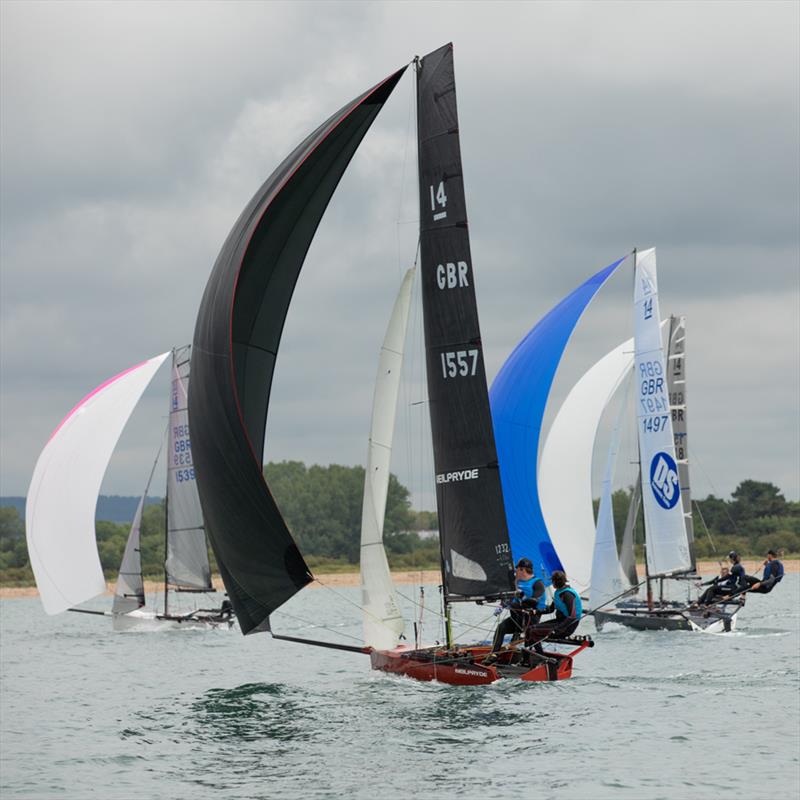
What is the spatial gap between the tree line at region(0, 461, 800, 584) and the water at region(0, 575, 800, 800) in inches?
1643

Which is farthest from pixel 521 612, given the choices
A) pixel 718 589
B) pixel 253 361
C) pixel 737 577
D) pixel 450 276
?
pixel 718 589

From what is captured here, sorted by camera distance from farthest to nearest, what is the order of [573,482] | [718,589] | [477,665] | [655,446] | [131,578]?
[131,578] < [573,482] < [655,446] < [718,589] < [477,665]

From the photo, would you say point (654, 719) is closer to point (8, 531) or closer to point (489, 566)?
point (489, 566)

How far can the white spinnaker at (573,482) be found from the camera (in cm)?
3569

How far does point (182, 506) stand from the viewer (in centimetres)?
3950

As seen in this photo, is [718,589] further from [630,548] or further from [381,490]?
[381,490]

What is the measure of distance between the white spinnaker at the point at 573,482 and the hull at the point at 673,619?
1.98 meters

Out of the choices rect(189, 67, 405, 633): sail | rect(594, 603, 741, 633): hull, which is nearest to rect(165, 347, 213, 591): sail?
rect(594, 603, 741, 633): hull

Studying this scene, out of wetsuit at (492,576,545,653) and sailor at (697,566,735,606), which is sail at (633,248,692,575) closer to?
sailor at (697,566,735,606)

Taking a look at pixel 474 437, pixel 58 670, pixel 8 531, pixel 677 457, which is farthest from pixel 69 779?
pixel 8 531

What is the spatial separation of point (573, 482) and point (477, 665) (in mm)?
15879

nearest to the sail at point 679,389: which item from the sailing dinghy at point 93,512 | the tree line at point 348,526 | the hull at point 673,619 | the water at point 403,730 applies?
the hull at point 673,619

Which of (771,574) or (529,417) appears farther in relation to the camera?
(771,574)

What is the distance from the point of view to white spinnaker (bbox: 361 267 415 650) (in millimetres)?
21781
